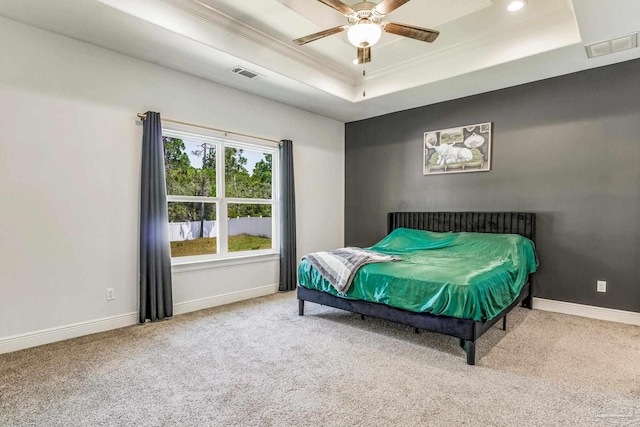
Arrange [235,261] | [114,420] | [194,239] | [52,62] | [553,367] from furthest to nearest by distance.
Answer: [235,261] < [194,239] < [52,62] < [553,367] < [114,420]

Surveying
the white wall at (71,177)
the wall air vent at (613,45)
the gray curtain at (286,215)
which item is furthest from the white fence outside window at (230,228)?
the wall air vent at (613,45)

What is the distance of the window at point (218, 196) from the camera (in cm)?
396

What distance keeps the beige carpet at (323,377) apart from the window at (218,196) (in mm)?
1160

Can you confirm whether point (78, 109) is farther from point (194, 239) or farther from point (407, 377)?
point (407, 377)

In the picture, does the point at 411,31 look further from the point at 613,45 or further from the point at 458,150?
the point at 458,150

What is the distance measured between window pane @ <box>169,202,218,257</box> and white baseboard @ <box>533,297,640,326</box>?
410cm

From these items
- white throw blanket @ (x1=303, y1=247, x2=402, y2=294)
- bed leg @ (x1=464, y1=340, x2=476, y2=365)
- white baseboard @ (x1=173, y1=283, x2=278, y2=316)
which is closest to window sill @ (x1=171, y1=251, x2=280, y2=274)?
white baseboard @ (x1=173, y1=283, x2=278, y2=316)

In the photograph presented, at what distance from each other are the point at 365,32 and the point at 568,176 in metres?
3.01

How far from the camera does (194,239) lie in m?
4.12

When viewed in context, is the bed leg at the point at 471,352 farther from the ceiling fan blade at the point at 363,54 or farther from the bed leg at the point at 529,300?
the ceiling fan blade at the point at 363,54

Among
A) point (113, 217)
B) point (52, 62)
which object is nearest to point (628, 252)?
point (113, 217)

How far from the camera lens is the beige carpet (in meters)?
1.92

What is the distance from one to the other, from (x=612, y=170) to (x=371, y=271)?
9.50 feet

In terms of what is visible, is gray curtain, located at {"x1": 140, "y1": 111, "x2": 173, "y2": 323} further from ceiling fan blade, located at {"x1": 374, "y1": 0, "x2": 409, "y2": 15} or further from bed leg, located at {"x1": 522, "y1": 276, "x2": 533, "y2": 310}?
bed leg, located at {"x1": 522, "y1": 276, "x2": 533, "y2": 310}
